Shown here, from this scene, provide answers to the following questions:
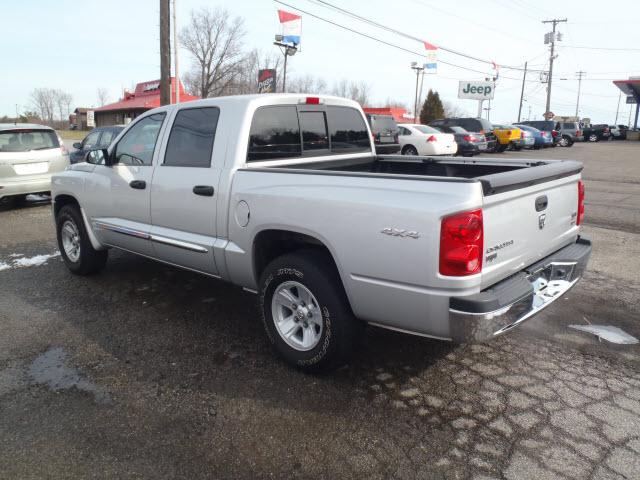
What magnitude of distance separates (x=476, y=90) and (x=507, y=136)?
104ft

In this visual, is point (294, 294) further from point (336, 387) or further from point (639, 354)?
point (639, 354)

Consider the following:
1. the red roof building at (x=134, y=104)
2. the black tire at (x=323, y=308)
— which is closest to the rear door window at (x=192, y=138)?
the black tire at (x=323, y=308)

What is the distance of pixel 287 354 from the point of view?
3.54 meters

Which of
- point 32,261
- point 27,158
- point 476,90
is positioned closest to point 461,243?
point 32,261

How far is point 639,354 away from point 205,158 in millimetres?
3595

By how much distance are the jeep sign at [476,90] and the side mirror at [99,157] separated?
53569 millimetres

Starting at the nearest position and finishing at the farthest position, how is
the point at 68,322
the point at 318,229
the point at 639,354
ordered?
1. the point at 318,229
2. the point at 639,354
3. the point at 68,322

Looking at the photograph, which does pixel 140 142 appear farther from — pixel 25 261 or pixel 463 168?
pixel 463 168

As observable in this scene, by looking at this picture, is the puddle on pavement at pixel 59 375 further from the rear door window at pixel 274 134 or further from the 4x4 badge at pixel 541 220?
the 4x4 badge at pixel 541 220

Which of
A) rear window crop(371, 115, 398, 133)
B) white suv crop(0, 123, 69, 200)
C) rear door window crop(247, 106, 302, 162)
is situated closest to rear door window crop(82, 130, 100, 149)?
white suv crop(0, 123, 69, 200)

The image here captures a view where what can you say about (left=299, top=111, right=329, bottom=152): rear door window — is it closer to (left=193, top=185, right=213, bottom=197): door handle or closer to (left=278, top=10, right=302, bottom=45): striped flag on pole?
(left=193, top=185, right=213, bottom=197): door handle

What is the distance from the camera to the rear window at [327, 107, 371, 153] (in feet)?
15.5

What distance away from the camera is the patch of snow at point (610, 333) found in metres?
4.02

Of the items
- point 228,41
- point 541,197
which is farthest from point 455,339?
point 228,41
